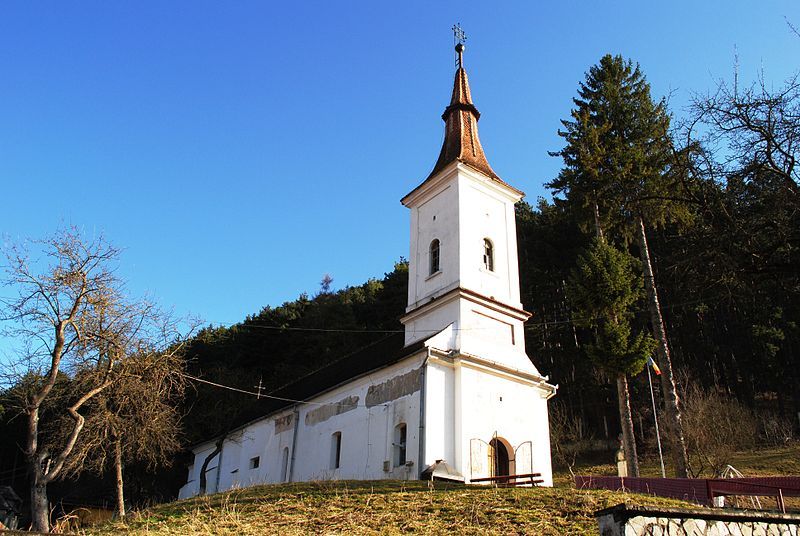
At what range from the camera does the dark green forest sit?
9477 millimetres

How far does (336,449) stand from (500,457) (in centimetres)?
637

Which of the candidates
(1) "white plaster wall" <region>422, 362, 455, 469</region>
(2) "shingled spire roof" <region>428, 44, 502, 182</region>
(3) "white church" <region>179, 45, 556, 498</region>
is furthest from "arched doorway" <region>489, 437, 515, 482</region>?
(2) "shingled spire roof" <region>428, 44, 502, 182</region>

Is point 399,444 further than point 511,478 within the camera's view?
Yes

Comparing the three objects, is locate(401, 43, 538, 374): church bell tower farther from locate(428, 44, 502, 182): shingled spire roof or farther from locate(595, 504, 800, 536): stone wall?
locate(595, 504, 800, 536): stone wall

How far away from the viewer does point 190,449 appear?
38.9 meters

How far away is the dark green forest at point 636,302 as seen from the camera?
9477 millimetres

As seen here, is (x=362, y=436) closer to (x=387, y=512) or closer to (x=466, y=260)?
(x=466, y=260)

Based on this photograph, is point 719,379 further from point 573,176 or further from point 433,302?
point 433,302

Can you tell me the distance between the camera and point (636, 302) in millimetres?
42531

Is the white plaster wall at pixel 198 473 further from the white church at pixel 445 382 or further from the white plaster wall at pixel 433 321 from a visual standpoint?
the white plaster wall at pixel 433 321

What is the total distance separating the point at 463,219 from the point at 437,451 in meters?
9.80

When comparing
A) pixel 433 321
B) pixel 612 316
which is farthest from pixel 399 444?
pixel 612 316

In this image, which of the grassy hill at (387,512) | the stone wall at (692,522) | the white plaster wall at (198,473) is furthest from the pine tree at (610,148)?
the white plaster wall at (198,473)

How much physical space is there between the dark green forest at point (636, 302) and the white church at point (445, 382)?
3.04 meters
